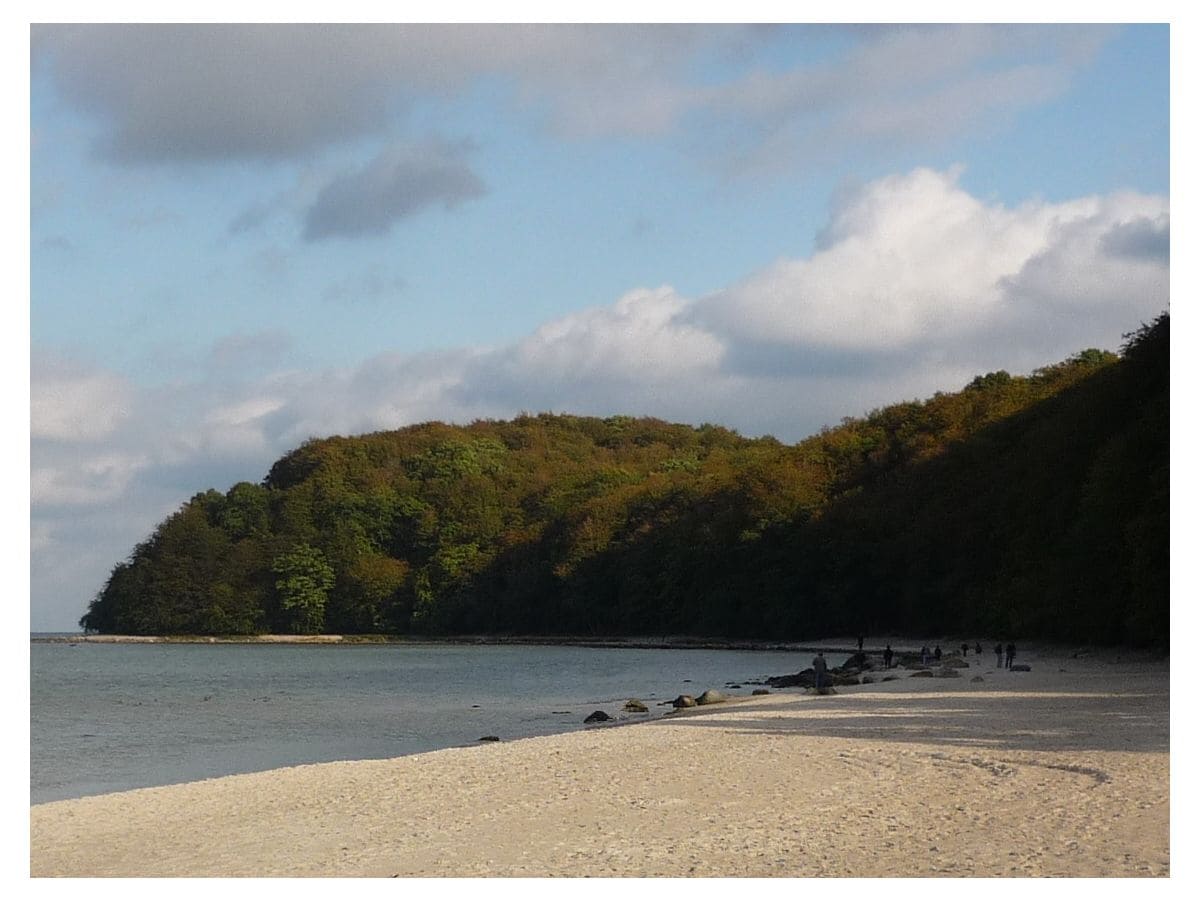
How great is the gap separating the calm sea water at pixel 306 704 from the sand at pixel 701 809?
522cm

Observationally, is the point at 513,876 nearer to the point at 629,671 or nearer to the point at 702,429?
the point at 629,671

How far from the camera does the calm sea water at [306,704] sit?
24.3m

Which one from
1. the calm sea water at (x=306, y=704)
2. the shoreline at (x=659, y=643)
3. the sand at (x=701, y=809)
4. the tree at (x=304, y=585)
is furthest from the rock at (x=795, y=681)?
the tree at (x=304, y=585)

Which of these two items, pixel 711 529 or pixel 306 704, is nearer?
pixel 306 704

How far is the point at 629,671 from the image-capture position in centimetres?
5628

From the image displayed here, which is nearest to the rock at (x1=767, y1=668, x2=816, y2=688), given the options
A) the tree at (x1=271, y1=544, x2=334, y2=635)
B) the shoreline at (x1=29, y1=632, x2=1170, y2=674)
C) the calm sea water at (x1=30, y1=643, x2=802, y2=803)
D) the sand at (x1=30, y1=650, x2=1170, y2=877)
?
the calm sea water at (x1=30, y1=643, x2=802, y2=803)

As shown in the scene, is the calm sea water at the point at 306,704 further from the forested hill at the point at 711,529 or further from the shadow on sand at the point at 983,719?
the forested hill at the point at 711,529

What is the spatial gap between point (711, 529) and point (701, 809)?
77422 millimetres

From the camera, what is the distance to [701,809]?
42.0 feet

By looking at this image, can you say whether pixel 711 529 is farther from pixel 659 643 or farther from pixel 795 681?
pixel 795 681

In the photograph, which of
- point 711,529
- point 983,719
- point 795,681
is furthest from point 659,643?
point 983,719
